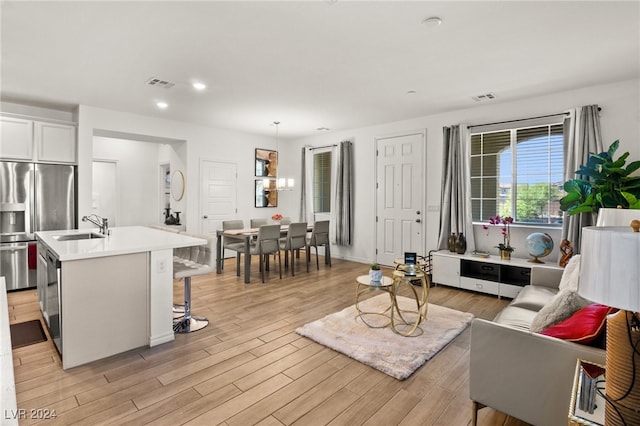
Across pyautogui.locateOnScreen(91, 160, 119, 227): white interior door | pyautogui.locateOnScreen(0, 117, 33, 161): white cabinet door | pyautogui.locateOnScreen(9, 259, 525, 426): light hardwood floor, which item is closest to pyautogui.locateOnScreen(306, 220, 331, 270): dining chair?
pyautogui.locateOnScreen(9, 259, 525, 426): light hardwood floor

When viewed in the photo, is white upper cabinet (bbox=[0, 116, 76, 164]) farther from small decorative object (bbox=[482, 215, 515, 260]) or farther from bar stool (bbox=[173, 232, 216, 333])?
small decorative object (bbox=[482, 215, 515, 260])

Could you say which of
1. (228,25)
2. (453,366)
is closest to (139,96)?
(228,25)

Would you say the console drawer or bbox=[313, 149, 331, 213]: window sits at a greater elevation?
bbox=[313, 149, 331, 213]: window

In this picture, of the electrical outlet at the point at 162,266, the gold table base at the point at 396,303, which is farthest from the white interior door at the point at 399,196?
the electrical outlet at the point at 162,266

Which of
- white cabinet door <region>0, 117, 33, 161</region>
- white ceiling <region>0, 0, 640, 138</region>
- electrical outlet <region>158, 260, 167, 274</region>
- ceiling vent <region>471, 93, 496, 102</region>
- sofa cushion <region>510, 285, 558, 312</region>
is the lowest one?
sofa cushion <region>510, 285, 558, 312</region>

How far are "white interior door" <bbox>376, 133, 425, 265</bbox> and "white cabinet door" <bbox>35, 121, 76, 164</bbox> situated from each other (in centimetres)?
508

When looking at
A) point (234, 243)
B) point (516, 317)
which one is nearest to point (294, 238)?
point (234, 243)

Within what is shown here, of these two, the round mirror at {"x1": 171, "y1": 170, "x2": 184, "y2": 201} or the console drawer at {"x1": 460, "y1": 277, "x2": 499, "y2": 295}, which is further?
the round mirror at {"x1": 171, "y1": 170, "x2": 184, "y2": 201}

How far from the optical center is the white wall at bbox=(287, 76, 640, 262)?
3.94 metres

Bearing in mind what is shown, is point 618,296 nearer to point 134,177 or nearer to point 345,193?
point 345,193

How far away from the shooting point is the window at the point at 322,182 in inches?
285

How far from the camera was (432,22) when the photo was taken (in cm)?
262

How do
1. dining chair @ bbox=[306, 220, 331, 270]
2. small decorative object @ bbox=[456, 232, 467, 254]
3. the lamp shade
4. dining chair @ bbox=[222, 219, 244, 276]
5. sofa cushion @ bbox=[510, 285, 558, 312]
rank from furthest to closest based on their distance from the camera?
dining chair @ bbox=[306, 220, 331, 270], dining chair @ bbox=[222, 219, 244, 276], small decorative object @ bbox=[456, 232, 467, 254], sofa cushion @ bbox=[510, 285, 558, 312], the lamp shade

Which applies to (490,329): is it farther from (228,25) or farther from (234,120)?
(234,120)
